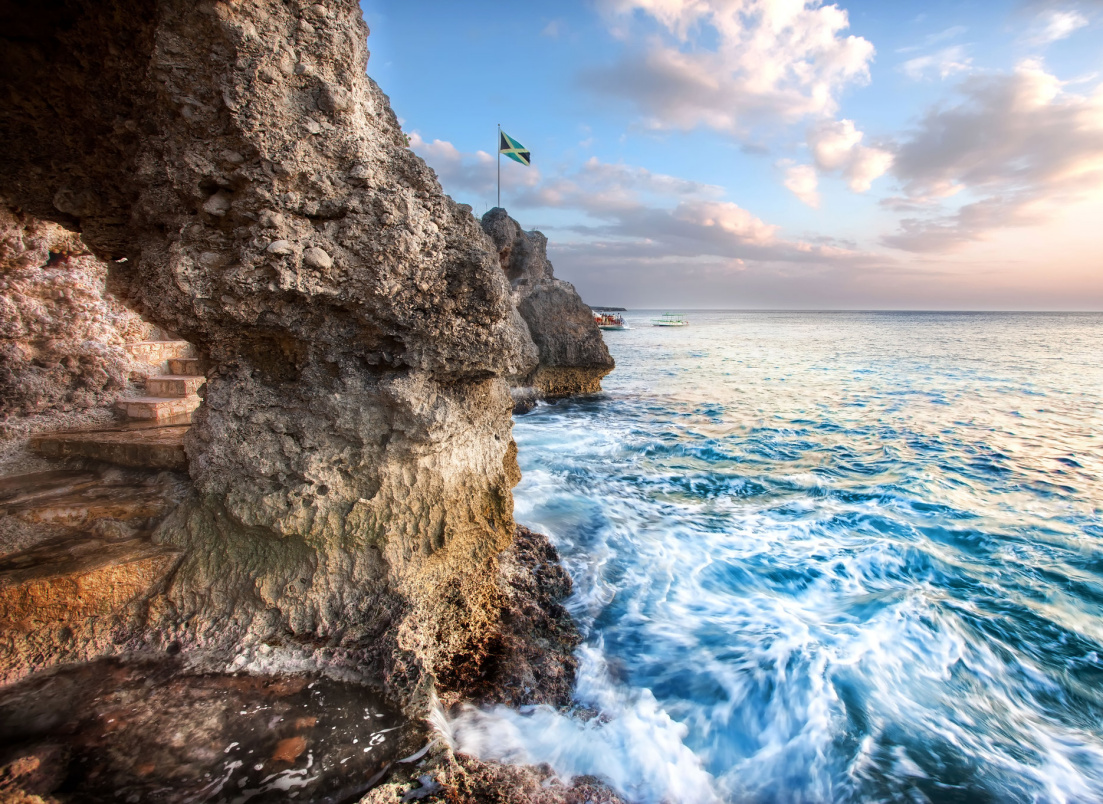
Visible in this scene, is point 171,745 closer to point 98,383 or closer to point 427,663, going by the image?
point 427,663

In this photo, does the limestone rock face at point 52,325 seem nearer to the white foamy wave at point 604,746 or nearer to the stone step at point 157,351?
the stone step at point 157,351

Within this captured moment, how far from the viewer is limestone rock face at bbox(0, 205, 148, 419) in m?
4.41

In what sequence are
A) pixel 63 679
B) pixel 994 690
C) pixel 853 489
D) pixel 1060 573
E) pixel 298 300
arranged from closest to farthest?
pixel 63 679 < pixel 298 300 < pixel 994 690 < pixel 1060 573 < pixel 853 489

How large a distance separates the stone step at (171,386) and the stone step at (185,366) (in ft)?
1.33

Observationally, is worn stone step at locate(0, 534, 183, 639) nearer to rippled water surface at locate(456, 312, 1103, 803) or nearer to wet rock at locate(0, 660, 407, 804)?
wet rock at locate(0, 660, 407, 804)

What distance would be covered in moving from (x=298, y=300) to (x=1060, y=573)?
309 inches

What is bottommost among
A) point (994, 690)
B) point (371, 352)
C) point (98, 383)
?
point (994, 690)

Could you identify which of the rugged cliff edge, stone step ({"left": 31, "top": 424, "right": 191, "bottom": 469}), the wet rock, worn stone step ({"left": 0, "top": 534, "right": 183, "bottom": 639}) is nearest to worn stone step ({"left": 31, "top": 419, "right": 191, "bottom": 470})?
stone step ({"left": 31, "top": 424, "right": 191, "bottom": 469})

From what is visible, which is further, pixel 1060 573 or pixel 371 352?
pixel 1060 573

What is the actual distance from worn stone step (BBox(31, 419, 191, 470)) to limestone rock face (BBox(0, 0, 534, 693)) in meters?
0.65

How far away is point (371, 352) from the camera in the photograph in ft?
11.4

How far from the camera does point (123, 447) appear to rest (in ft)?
13.4

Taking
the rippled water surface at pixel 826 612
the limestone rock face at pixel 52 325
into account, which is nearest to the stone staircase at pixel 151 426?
the limestone rock face at pixel 52 325

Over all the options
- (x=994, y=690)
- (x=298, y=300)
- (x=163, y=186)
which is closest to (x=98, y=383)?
(x=163, y=186)
